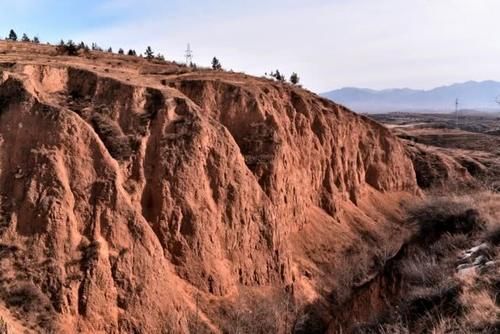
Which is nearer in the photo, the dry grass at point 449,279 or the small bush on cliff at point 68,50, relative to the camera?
the dry grass at point 449,279

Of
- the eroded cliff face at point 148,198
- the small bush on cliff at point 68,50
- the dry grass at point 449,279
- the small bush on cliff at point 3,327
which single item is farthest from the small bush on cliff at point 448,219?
the small bush on cliff at point 68,50

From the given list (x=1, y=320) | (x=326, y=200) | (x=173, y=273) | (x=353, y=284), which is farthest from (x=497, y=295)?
(x=326, y=200)

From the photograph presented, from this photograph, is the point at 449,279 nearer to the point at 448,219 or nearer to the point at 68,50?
the point at 448,219

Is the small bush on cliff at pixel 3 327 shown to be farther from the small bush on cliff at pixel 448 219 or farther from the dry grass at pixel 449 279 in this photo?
the small bush on cliff at pixel 448 219

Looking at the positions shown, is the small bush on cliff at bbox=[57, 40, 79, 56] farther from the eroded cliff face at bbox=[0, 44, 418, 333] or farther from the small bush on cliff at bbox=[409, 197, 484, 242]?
the small bush on cliff at bbox=[409, 197, 484, 242]

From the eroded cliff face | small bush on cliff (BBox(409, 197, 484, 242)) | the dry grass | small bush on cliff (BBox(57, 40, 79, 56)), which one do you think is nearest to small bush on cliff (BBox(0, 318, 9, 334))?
the eroded cliff face

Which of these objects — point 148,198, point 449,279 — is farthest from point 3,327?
point 449,279

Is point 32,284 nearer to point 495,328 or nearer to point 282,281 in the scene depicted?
point 282,281

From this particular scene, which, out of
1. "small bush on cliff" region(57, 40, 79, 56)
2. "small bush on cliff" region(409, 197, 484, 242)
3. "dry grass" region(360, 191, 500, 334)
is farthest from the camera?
"small bush on cliff" region(57, 40, 79, 56)

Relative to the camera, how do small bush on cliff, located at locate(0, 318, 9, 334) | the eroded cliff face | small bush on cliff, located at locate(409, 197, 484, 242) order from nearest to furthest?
small bush on cliff, located at locate(409, 197, 484, 242) < small bush on cliff, located at locate(0, 318, 9, 334) < the eroded cliff face
